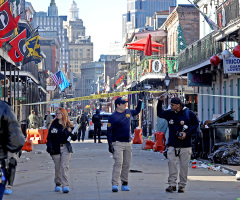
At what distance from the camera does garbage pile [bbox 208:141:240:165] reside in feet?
54.7

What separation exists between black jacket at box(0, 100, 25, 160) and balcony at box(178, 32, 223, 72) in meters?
20.3

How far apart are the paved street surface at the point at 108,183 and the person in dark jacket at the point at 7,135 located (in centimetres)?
447

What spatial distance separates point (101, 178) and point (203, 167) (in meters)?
3.82

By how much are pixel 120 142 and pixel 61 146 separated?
982 mm

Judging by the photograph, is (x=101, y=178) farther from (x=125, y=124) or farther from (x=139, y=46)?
(x=139, y=46)

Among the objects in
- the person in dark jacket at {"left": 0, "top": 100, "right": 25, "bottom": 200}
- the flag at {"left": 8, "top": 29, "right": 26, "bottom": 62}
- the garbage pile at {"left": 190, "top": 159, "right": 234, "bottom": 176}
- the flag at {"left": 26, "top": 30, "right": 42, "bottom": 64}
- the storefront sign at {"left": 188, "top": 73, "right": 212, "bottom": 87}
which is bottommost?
the garbage pile at {"left": 190, "top": 159, "right": 234, "bottom": 176}

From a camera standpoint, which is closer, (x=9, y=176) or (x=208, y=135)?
(x=9, y=176)

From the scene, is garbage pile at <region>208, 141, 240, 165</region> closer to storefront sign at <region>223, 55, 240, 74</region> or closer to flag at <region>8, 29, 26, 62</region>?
storefront sign at <region>223, 55, 240, 74</region>

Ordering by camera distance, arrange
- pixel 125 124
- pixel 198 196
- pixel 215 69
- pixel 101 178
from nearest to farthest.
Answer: pixel 198 196 < pixel 125 124 < pixel 101 178 < pixel 215 69

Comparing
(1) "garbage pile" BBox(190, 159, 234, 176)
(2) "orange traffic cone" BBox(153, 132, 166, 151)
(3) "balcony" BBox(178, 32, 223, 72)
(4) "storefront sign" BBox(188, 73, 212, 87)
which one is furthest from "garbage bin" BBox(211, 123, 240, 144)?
(4) "storefront sign" BBox(188, 73, 212, 87)

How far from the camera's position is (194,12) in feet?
144

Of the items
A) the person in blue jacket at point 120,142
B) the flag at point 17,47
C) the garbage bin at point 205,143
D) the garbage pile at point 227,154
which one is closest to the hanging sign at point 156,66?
the flag at point 17,47

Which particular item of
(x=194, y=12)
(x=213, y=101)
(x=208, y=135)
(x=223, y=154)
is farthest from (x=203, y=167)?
(x=194, y=12)

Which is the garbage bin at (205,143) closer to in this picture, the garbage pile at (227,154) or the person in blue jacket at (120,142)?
the garbage pile at (227,154)
